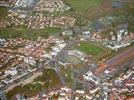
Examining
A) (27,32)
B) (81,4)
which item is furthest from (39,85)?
(81,4)

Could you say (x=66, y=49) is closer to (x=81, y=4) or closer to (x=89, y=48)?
(x=89, y=48)

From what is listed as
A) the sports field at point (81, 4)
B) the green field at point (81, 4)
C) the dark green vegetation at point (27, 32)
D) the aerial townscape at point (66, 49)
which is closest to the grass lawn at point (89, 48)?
the aerial townscape at point (66, 49)

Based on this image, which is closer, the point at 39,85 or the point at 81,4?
the point at 39,85

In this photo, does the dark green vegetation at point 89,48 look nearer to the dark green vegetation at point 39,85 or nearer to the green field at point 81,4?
the dark green vegetation at point 39,85

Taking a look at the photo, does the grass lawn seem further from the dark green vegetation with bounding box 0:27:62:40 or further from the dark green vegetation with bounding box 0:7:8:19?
the dark green vegetation with bounding box 0:7:8:19

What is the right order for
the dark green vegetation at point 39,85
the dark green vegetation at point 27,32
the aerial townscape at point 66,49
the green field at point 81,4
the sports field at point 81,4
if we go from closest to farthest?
the dark green vegetation at point 39,85
the aerial townscape at point 66,49
the dark green vegetation at point 27,32
the green field at point 81,4
the sports field at point 81,4

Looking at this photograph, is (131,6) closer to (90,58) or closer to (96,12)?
(96,12)

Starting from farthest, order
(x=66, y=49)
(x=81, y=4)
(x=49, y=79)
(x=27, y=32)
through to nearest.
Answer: (x=81, y=4)
(x=27, y=32)
(x=66, y=49)
(x=49, y=79)
